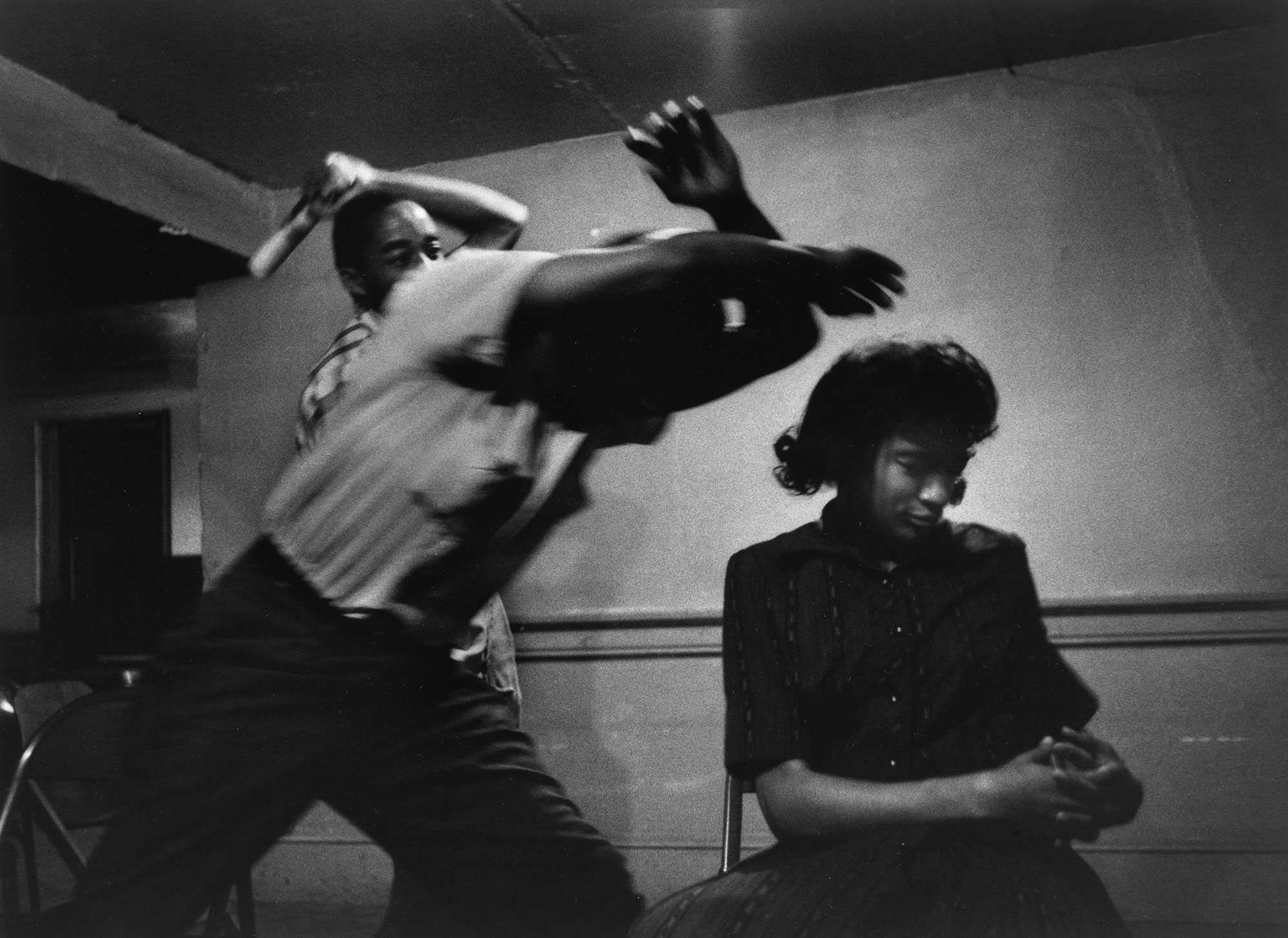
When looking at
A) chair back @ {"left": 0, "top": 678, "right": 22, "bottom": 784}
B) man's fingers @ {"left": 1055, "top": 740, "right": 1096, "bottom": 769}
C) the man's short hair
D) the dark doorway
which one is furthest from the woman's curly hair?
the dark doorway

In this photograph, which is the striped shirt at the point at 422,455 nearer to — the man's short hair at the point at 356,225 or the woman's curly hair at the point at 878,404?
the woman's curly hair at the point at 878,404

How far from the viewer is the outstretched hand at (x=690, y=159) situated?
175 cm

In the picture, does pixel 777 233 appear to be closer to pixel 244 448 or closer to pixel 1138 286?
pixel 1138 286

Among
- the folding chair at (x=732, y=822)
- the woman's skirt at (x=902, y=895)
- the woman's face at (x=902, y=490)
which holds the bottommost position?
the folding chair at (x=732, y=822)

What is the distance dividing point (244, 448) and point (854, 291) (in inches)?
57.5

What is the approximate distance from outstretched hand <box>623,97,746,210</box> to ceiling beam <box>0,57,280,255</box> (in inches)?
38.3

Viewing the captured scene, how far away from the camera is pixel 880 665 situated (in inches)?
51.5

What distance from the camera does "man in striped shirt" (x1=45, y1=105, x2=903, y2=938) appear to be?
1229 mm

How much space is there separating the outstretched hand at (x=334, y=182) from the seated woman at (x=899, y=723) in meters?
1.06

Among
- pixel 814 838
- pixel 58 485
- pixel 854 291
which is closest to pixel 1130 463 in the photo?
pixel 854 291

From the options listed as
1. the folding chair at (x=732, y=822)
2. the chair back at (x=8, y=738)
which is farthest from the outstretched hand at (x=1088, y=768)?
the chair back at (x=8, y=738)

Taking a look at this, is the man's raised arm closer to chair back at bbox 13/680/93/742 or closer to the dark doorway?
chair back at bbox 13/680/93/742

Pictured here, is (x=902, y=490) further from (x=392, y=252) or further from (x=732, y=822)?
(x=392, y=252)

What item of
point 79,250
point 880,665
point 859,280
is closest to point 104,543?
point 79,250
